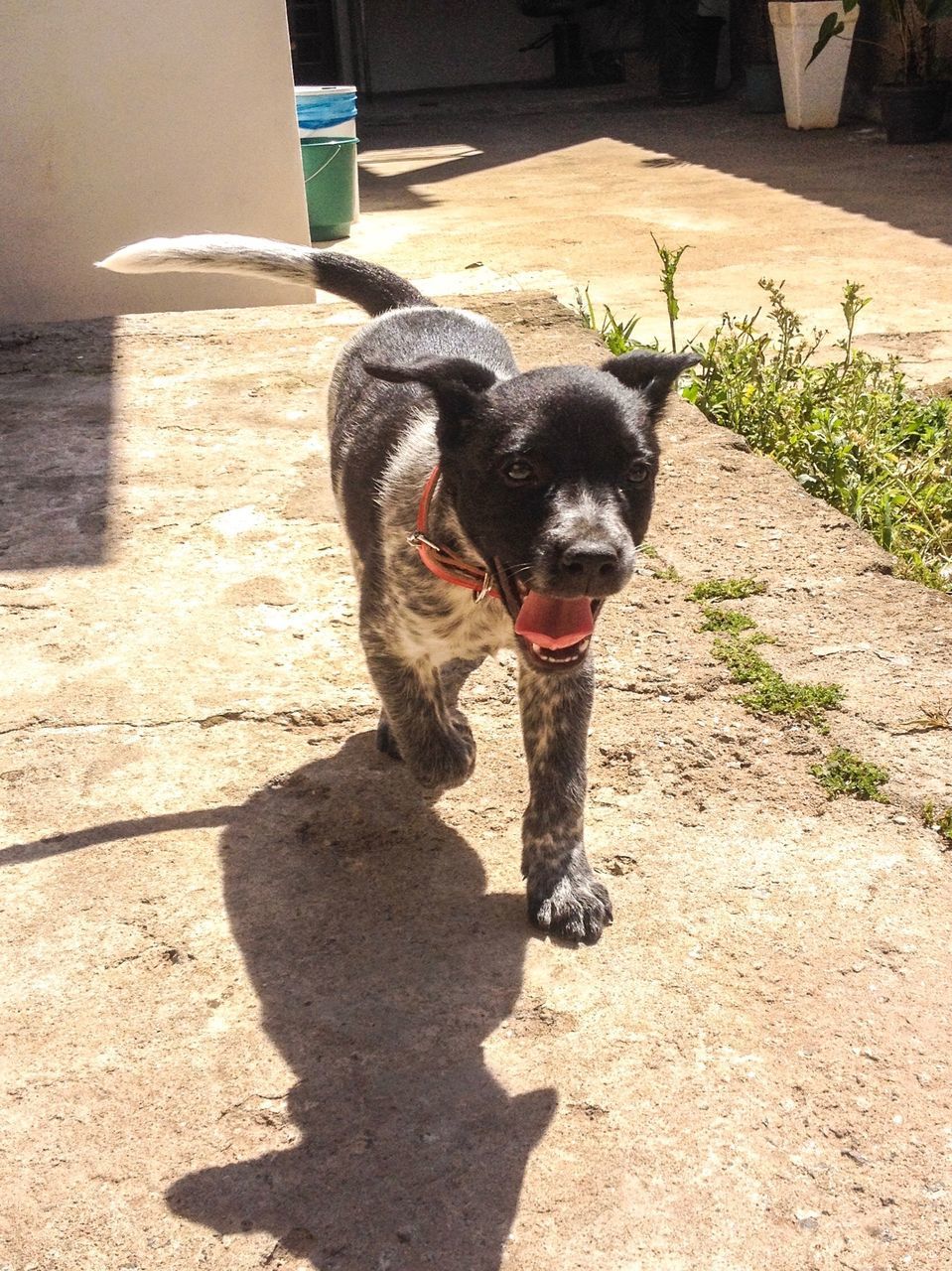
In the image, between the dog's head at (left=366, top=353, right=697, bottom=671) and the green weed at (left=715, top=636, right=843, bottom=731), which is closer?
the dog's head at (left=366, top=353, right=697, bottom=671)

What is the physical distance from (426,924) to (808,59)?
13.4 m

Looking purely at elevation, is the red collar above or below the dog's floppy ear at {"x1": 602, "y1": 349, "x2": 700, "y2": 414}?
below

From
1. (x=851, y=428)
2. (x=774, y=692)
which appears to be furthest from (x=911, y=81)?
(x=774, y=692)

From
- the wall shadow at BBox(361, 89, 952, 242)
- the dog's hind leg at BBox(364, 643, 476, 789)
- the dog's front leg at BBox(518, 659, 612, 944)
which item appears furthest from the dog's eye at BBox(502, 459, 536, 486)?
the wall shadow at BBox(361, 89, 952, 242)

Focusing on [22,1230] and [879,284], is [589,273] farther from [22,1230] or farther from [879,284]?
[22,1230]

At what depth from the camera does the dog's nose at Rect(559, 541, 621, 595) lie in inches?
89.9

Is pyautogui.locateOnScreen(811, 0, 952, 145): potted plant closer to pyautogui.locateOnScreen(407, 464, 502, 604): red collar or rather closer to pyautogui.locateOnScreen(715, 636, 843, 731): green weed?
pyautogui.locateOnScreen(715, 636, 843, 731): green weed

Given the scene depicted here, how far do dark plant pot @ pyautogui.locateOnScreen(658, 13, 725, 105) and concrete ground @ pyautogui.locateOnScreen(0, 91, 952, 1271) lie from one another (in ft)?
48.0

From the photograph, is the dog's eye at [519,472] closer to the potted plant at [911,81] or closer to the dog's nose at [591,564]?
the dog's nose at [591,564]

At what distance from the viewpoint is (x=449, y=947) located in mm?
2617

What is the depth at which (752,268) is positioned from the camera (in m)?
8.16

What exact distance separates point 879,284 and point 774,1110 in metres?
6.23

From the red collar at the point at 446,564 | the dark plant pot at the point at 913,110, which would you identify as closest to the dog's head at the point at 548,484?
the red collar at the point at 446,564

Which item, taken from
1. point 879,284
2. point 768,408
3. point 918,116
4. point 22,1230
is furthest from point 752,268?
point 22,1230
